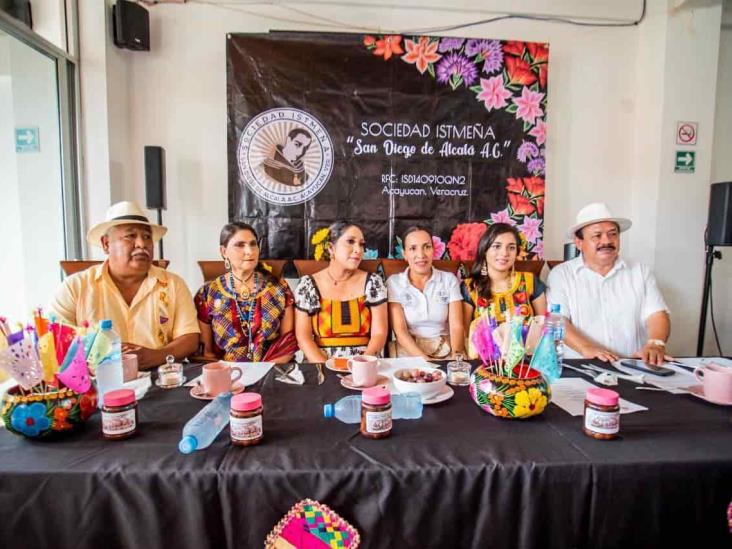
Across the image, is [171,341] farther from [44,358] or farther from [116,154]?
[116,154]

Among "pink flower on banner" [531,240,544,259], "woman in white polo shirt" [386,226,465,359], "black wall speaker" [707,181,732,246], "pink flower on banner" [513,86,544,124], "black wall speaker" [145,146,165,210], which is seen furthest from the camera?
"pink flower on banner" [531,240,544,259]

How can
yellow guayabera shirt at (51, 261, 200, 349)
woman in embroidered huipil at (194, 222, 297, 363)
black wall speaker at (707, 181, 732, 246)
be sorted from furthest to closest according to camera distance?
1. black wall speaker at (707, 181, 732, 246)
2. woman in embroidered huipil at (194, 222, 297, 363)
3. yellow guayabera shirt at (51, 261, 200, 349)

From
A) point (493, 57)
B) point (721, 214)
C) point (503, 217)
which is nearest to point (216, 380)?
point (503, 217)

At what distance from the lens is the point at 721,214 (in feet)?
7.99

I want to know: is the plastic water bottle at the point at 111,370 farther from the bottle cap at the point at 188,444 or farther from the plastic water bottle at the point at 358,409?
the plastic water bottle at the point at 358,409

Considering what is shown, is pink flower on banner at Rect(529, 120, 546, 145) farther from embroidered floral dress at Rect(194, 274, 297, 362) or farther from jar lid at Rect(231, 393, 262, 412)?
jar lid at Rect(231, 393, 262, 412)

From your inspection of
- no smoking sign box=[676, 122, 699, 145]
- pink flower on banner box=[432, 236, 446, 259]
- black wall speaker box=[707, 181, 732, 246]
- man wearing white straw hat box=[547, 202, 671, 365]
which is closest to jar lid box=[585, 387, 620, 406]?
man wearing white straw hat box=[547, 202, 671, 365]

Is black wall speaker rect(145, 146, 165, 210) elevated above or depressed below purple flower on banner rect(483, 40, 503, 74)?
below

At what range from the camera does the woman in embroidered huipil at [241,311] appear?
1.93 metres

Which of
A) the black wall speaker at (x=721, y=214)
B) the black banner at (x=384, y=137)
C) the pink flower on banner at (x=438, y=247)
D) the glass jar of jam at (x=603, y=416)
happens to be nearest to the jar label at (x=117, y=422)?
the glass jar of jam at (x=603, y=416)

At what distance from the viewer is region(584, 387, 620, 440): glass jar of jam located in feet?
2.88

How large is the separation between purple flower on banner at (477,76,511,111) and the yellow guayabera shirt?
7.31 feet

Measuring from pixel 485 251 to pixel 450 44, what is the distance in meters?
A: 1.51

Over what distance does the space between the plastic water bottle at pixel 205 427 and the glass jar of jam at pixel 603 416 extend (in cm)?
80
